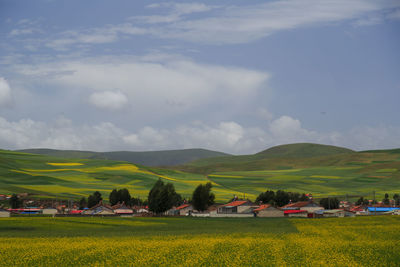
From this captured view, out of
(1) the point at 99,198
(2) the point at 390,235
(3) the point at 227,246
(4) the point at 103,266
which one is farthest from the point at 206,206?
(4) the point at 103,266

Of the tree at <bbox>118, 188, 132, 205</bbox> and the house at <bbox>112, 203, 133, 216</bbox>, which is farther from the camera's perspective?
the tree at <bbox>118, 188, 132, 205</bbox>

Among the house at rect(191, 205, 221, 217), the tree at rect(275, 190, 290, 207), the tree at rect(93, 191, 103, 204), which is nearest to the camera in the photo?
the house at rect(191, 205, 221, 217)

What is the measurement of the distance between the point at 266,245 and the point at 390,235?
63.5 feet

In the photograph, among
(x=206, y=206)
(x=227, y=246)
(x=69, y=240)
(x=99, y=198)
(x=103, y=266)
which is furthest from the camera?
(x=99, y=198)

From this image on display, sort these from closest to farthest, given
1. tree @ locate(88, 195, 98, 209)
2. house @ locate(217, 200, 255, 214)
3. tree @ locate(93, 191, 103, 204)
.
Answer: house @ locate(217, 200, 255, 214), tree @ locate(88, 195, 98, 209), tree @ locate(93, 191, 103, 204)

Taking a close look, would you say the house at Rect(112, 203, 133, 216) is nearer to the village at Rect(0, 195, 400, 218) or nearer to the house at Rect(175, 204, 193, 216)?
the village at Rect(0, 195, 400, 218)

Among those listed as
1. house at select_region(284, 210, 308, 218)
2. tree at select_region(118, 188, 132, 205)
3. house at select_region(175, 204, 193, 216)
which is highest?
tree at select_region(118, 188, 132, 205)

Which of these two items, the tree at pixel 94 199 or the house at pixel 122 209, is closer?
the house at pixel 122 209

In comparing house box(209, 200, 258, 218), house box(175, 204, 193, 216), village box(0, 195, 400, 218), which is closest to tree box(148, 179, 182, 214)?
village box(0, 195, 400, 218)

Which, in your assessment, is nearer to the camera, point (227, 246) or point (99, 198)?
point (227, 246)

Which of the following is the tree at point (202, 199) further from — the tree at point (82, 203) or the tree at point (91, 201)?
the tree at point (82, 203)

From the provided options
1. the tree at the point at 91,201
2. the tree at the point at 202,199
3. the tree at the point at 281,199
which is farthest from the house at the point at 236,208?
the tree at the point at 91,201

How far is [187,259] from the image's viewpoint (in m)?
39.1

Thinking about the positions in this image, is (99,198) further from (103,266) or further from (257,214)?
(103,266)
